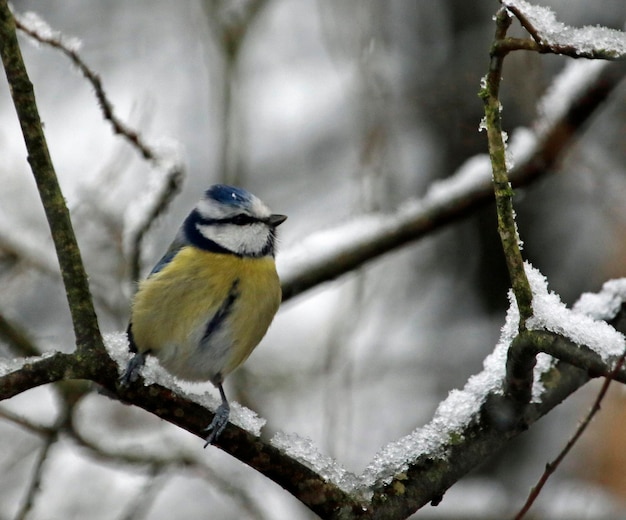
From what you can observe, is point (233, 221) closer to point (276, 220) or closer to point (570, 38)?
point (276, 220)

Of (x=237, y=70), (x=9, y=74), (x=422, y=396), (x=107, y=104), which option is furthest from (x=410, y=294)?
(x=9, y=74)

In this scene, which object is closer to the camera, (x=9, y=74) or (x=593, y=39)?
(x=593, y=39)

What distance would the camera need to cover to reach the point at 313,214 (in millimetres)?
5277

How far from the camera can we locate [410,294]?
17.4 feet

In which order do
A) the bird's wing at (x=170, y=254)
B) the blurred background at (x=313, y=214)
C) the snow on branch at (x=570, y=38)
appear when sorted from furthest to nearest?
the blurred background at (x=313, y=214)
the bird's wing at (x=170, y=254)
the snow on branch at (x=570, y=38)

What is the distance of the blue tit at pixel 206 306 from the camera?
2.55m

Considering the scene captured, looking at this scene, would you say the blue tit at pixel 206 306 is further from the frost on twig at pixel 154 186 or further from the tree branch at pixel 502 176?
Answer: the tree branch at pixel 502 176

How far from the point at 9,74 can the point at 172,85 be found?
4245mm

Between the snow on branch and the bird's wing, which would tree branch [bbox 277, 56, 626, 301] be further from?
the snow on branch

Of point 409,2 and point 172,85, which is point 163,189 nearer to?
point 172,85

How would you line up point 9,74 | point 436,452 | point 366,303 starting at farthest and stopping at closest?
1. point 366,303
2. point 436,452
3. point 9,74

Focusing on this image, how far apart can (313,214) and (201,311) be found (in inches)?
109

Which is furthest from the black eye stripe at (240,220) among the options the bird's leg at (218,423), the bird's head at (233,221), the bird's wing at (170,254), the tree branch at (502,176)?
the tree branch at (502,176)

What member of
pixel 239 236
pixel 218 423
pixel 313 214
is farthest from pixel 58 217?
pixel 313 214
